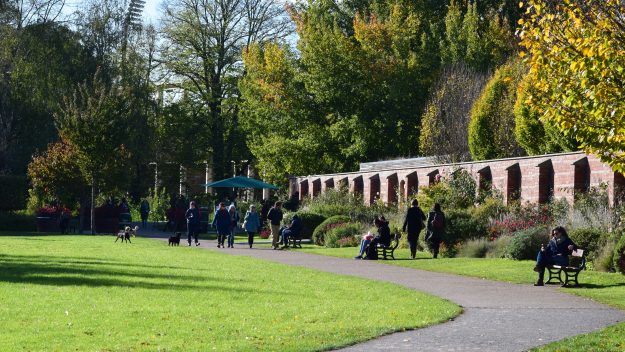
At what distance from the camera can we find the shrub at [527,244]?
29656 mm

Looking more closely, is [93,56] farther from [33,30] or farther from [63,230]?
[63,230]

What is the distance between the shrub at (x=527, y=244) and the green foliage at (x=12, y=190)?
39.9 meters

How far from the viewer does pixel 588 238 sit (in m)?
28.0

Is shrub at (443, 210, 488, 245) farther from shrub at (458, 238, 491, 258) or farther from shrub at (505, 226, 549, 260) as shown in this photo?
shrub at (505, 226, 549, 260)

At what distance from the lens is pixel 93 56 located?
6588 centimetres

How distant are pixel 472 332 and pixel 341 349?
2.50m

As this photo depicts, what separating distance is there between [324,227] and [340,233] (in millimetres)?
1819

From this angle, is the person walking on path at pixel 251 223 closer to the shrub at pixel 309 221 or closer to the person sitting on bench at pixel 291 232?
the person sitting on bench at pixel 291 232

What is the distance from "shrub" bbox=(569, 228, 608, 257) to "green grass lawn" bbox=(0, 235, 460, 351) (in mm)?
6617

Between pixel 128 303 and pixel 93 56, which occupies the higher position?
pixel 93 56

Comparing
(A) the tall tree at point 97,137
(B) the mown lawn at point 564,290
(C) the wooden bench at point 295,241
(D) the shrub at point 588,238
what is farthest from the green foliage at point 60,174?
(D) the shrub at point 588,238

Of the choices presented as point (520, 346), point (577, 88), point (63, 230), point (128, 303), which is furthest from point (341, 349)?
point (63, 230)

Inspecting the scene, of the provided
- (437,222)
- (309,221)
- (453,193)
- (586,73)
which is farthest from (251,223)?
(586,73)

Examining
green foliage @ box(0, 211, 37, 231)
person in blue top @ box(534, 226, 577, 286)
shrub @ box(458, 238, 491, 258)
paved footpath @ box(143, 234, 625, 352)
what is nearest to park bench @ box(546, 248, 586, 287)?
person in blue top @ box(534, 226, 577, 286)
